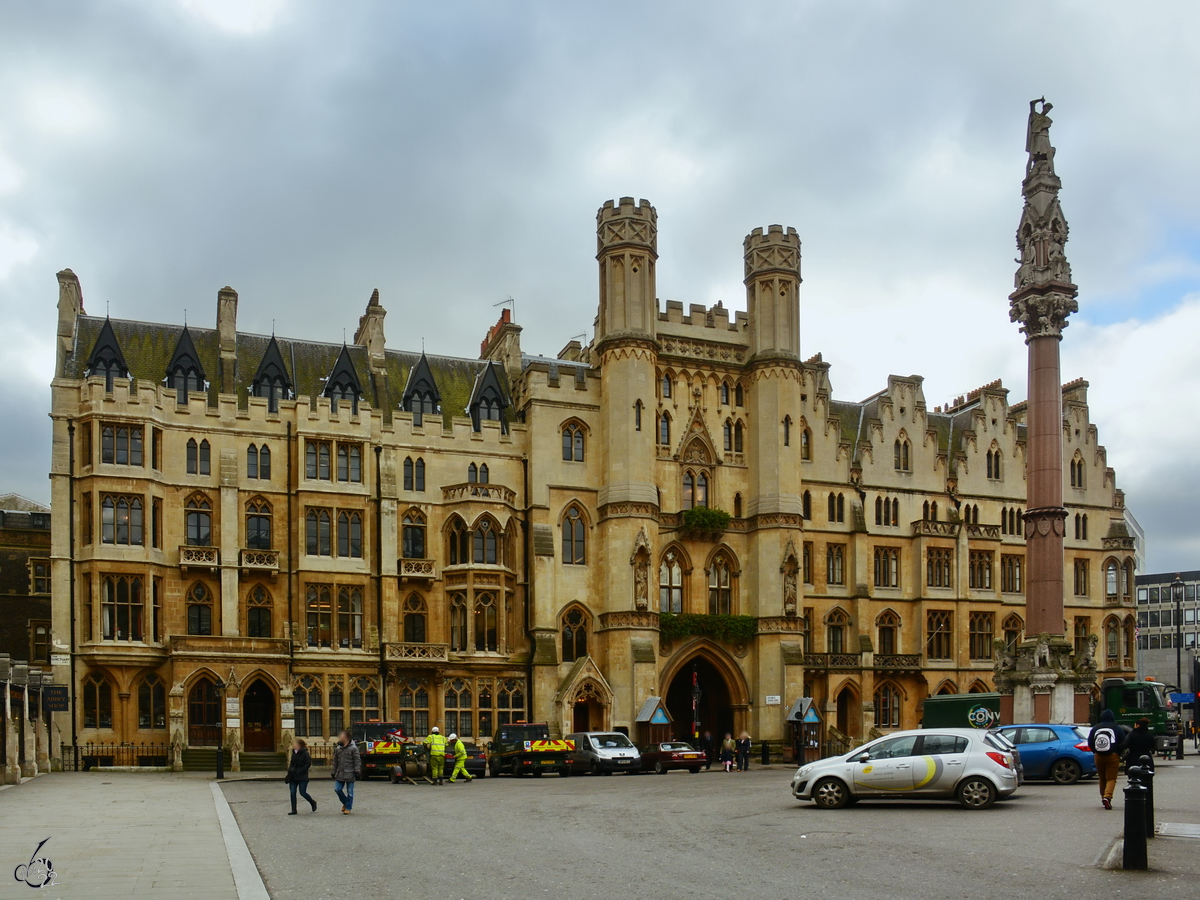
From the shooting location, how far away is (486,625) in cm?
5416

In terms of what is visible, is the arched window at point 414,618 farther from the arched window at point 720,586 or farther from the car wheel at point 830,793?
the car wheel at point 830,793

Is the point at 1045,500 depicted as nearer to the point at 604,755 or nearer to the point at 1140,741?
the point at 604,755

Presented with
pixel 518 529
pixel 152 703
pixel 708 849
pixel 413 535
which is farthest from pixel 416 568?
pixel 708 849

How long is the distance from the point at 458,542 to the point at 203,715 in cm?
1196

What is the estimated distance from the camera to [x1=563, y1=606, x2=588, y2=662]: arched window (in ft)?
181

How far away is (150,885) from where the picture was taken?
15828 mm

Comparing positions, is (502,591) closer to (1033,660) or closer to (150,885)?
(1033,660)

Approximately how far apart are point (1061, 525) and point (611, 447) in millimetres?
20985

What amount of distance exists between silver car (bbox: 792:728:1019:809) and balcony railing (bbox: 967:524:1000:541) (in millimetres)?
40632

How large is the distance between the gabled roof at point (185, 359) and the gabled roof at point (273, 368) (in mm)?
2266

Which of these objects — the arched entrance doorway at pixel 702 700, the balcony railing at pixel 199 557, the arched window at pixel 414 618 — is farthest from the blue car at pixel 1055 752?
the balcony railing at pixel 199 557

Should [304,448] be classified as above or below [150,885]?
above

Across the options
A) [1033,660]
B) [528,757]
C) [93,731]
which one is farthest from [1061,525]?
[93,731]

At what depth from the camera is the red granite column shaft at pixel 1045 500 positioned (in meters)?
39.7
